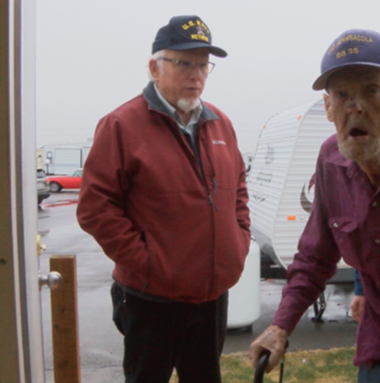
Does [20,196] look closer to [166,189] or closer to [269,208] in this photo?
[166,189]

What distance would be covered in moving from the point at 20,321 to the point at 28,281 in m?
0.11

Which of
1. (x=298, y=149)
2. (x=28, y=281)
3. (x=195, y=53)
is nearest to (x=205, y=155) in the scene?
(x=195, y=53)

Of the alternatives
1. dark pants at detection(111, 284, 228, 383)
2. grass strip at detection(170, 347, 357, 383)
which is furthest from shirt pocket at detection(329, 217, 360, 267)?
grass strip at detection(170, 347, 357, 383)

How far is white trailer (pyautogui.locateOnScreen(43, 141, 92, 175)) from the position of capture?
1608 inches

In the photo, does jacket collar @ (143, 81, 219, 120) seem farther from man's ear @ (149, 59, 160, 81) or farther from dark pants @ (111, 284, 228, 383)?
dark pants @ (111, 284, 228, 383)

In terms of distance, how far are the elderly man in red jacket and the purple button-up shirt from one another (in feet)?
2.02

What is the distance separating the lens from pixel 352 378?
4.22 meters

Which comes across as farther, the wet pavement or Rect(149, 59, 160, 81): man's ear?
the wet pavement

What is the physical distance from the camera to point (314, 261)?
210 cm

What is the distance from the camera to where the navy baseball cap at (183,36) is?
2.73 metres

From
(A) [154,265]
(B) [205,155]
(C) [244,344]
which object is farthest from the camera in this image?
(C) [244,344]

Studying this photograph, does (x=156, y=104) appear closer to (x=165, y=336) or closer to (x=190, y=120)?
(x=190, y=120)

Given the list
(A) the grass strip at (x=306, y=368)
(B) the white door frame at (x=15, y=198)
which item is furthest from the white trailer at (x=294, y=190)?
(B) the white door frame at (x=15, y=198)

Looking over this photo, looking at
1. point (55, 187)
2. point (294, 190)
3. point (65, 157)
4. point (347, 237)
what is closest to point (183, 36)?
point (347, 237)
